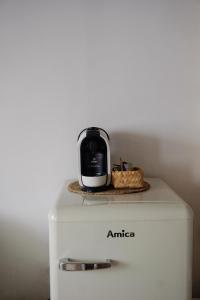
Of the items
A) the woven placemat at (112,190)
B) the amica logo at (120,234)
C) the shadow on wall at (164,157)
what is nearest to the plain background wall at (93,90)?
the shadow on wall at (164,157)

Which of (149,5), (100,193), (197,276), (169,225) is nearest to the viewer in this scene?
(169,225)

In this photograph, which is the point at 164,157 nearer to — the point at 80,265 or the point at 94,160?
the point at 94,160

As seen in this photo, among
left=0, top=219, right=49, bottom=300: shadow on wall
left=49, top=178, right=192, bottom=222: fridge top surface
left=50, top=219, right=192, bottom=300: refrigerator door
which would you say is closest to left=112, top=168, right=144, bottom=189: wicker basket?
left=49, top=178, right=192, bottom=222: fridge top surface

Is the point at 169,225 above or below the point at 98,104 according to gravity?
below

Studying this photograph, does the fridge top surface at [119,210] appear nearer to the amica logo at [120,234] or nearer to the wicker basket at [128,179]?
the amica logo at [120,234]

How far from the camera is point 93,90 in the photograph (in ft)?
4.76

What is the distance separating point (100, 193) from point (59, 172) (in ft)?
1.17

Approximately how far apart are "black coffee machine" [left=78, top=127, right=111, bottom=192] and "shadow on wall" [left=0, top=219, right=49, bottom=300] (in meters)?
0.51

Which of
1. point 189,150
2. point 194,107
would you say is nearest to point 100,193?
point 189,150

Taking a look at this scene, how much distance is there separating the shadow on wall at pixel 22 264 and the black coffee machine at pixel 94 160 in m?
0.51

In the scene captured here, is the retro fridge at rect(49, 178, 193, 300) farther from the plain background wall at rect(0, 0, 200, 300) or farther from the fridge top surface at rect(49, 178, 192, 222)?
the plain background wall at rect(0, 0, 200, 300)

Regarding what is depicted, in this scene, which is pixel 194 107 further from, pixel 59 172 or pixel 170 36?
pixel 59 172

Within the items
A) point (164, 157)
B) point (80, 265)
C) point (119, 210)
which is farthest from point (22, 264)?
point (164, 157)

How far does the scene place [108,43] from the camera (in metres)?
1.44
